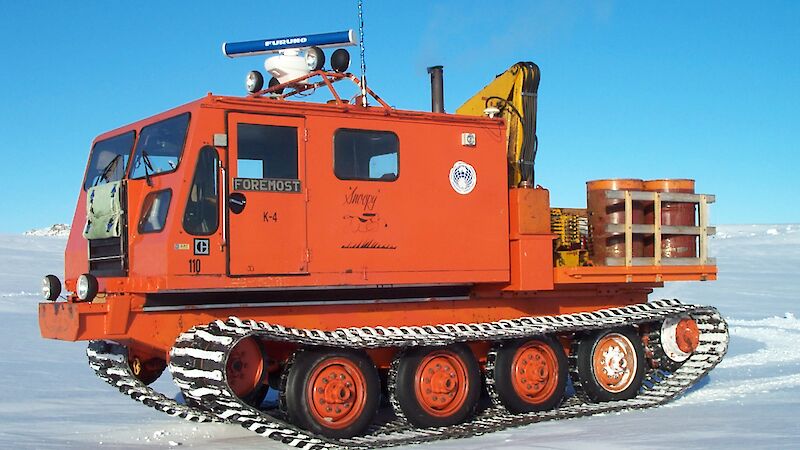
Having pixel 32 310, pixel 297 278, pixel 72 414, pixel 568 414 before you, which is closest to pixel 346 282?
pixel 297 278

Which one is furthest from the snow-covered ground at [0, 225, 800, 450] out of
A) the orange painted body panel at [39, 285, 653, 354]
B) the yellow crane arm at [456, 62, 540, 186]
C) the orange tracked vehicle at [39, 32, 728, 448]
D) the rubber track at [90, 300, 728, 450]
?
the yellow crane arm at [456, 62, 540, 186]

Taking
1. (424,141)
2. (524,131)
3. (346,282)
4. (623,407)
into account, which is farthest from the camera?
(524,131)

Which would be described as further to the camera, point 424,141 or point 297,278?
point 424,141

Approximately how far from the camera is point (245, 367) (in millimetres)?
9586

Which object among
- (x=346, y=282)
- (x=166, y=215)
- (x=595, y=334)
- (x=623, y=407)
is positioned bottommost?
(x=623, y=407)

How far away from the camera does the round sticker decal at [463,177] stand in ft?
36.8

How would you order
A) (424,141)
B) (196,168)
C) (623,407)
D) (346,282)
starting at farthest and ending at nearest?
(623,407)
(424,141)
(346,282)
(196,168)

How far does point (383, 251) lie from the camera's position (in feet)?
34.3

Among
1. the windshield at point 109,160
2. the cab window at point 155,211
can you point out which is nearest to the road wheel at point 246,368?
the cab window at point 155,211

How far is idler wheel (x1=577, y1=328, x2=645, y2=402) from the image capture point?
A: 1205 cm

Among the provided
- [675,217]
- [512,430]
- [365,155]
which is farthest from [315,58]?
[675,217]

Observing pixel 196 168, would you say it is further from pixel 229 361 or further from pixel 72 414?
pixel 72 414

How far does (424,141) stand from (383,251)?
142cm

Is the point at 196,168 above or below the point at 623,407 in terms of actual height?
above
